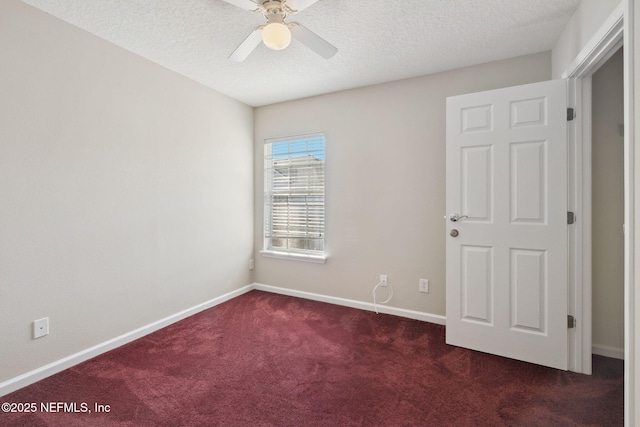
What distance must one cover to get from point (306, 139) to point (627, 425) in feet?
10.8

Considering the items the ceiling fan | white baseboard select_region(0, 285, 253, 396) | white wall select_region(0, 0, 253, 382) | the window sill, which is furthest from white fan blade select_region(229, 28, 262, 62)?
white baseboard select_region(0, 285, 253, 396)

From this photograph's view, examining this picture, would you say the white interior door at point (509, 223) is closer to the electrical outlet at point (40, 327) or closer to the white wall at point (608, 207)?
the white wall at point (608, 207)

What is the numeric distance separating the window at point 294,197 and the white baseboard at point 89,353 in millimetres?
1132

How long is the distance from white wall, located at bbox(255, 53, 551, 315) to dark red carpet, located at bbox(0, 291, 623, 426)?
687 millimetres

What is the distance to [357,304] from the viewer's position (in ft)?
10.6

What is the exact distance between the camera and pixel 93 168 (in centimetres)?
225

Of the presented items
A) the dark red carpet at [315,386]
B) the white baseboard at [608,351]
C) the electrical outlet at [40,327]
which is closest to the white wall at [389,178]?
the dark red carpet at [315,386]

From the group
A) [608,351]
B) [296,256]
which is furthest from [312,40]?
[608,351]

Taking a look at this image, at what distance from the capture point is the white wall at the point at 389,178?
9.15ft

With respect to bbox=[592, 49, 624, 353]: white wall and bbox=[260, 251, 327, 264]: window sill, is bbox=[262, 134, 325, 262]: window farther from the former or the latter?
bbox=[592, 49, 624, 353]: white wall

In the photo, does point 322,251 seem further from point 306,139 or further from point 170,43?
point 170,43

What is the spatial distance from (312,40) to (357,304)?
2.57 metres

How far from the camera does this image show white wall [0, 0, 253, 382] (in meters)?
1.86

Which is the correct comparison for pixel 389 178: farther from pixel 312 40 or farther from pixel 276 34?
pixel 276 34
